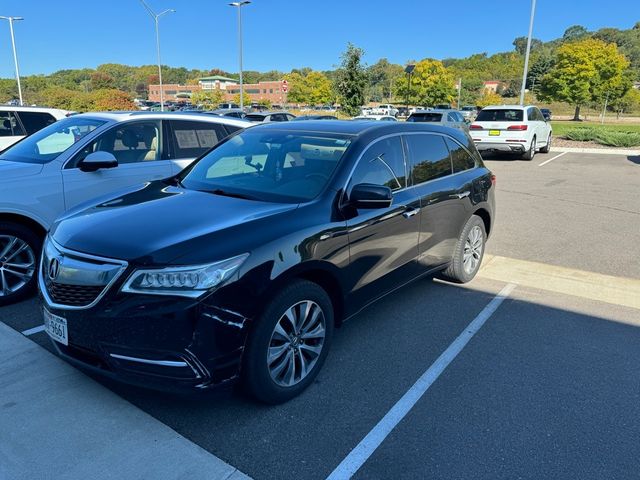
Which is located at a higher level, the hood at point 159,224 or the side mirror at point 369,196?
the side mirror at point 369,196

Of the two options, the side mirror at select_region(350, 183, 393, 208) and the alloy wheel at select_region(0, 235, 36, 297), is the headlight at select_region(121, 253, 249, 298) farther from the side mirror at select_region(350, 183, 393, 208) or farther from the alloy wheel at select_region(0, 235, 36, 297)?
the alloy wheel at select_region(0, 235, 36, 297)

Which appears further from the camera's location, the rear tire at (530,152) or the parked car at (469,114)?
the parked car at (469,114)

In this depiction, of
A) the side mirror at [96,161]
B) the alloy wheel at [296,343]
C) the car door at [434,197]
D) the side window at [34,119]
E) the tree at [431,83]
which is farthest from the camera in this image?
the tree at [431,83]

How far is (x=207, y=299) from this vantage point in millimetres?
2500

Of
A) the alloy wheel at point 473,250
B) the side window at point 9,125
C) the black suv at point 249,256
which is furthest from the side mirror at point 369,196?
the side window at point 9,125

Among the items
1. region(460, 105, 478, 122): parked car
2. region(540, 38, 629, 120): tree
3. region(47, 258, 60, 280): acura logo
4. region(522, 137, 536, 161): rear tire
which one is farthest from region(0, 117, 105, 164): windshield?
region(540, 38, 629, 120): tree

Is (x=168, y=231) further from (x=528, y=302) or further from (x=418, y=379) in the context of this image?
(x=528, y=302)

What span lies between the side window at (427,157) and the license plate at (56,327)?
2835 millimetres

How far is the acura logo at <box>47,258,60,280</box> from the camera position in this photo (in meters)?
2.85

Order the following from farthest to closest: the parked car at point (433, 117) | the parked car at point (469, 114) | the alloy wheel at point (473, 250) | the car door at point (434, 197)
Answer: the parked car at point (469, 114), the parked car at point (433, 117), the alloy wheel at point (473, 250), the car door at point (434, 197)

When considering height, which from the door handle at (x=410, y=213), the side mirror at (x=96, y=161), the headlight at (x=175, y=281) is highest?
the side mirror at (x=96, y=161)

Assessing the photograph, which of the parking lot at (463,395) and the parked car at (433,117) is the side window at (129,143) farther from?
the parked car at (433,117)

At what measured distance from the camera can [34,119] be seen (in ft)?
30.2

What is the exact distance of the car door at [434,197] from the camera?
4250mm
